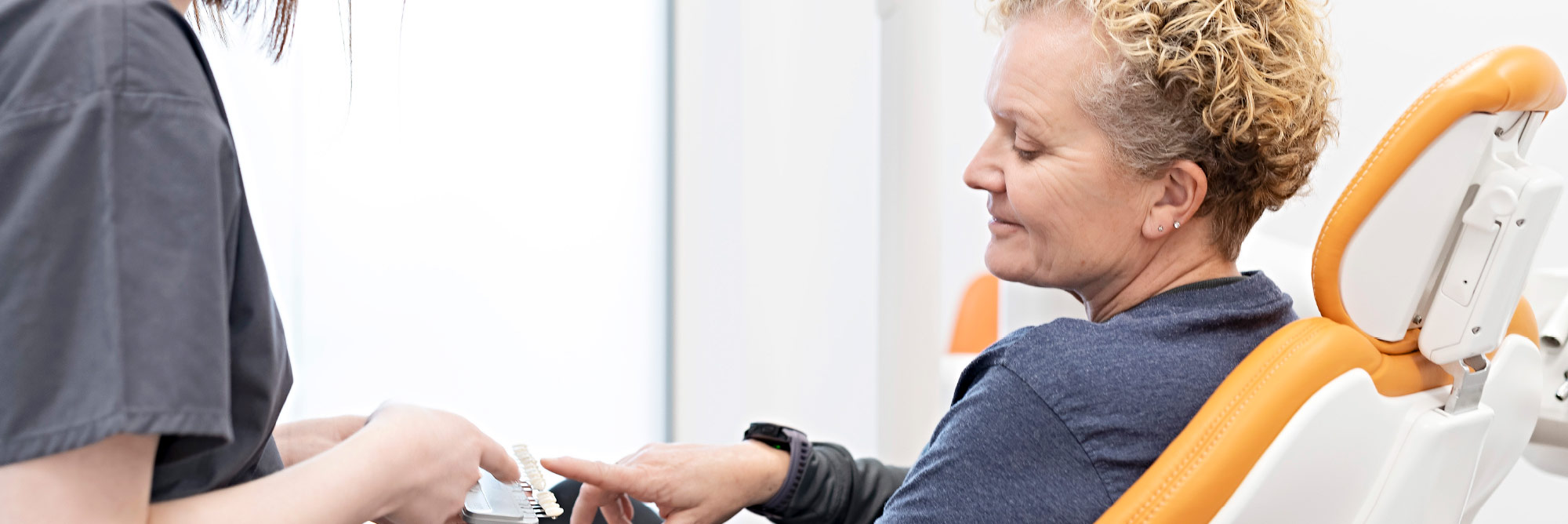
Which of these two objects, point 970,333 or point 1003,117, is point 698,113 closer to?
point 970,333

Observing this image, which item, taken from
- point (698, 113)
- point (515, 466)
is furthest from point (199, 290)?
point (698, 113)

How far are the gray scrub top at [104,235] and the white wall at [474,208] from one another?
1.72 meters

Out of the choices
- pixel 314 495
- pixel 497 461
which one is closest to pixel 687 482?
pixel 497 461

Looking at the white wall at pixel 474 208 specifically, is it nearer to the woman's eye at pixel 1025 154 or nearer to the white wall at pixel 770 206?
the white wall at pixel 770 206

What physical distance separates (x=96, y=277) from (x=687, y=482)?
702 mm

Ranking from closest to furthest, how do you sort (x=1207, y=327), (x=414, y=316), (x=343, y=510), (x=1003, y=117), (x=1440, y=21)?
(x=343, y=510), (x=1207, y=327), (x=1003, y=117), (x=1440, y=21), (x=414, y=316)

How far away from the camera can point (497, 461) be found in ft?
2.97

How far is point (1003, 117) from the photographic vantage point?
100cm

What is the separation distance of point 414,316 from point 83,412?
2.06m

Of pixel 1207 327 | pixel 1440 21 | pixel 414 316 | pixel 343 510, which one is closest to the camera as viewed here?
pixel 343 510

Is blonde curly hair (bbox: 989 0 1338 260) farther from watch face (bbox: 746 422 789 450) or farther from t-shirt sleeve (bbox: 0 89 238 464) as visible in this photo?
t-shirt sleeve (bbox: 0 89 238 464)

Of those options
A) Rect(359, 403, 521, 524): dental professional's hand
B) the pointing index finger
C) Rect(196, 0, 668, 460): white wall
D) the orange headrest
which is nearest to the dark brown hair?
Rect(359, 403, 521, 524): dental professional's hand

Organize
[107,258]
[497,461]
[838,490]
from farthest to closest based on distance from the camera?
[838,490]
[497,461]
[107,258]

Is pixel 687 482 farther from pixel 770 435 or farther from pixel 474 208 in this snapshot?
pixel 474 208
